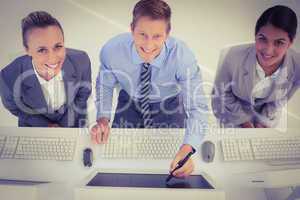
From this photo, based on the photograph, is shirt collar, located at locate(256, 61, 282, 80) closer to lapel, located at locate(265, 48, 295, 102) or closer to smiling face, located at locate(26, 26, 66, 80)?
lapel, located at locate(265, 48, 295, 102)

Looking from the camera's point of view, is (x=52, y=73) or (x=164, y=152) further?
(x=52, y=73)

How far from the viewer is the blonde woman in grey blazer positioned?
168 centimetres

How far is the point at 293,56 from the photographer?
5.54 ft

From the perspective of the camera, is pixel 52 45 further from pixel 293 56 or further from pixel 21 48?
pixel 293 56

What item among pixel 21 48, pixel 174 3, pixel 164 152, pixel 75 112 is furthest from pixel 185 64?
pixel 21 48

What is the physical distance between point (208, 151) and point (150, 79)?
48cm

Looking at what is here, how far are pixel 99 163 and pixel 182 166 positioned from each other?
42 cm

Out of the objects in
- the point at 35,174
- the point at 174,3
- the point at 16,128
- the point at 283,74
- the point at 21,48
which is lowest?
the point at 35,174

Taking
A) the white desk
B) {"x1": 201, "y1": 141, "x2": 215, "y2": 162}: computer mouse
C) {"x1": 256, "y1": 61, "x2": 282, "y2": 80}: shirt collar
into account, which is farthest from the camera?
{"x1": 256, "y1": 61, "x2": 282, "y2": 80}: shirt collar

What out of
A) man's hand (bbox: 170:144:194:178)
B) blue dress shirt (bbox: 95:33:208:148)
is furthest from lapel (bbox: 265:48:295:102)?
man's hand (bbox: 170:144:194:178)

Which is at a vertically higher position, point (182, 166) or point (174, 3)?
point (174, 3)

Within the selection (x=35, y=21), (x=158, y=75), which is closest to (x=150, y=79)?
(x=158, y=75)

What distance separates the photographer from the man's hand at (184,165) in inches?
63.2

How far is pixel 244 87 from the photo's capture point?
169 cm
